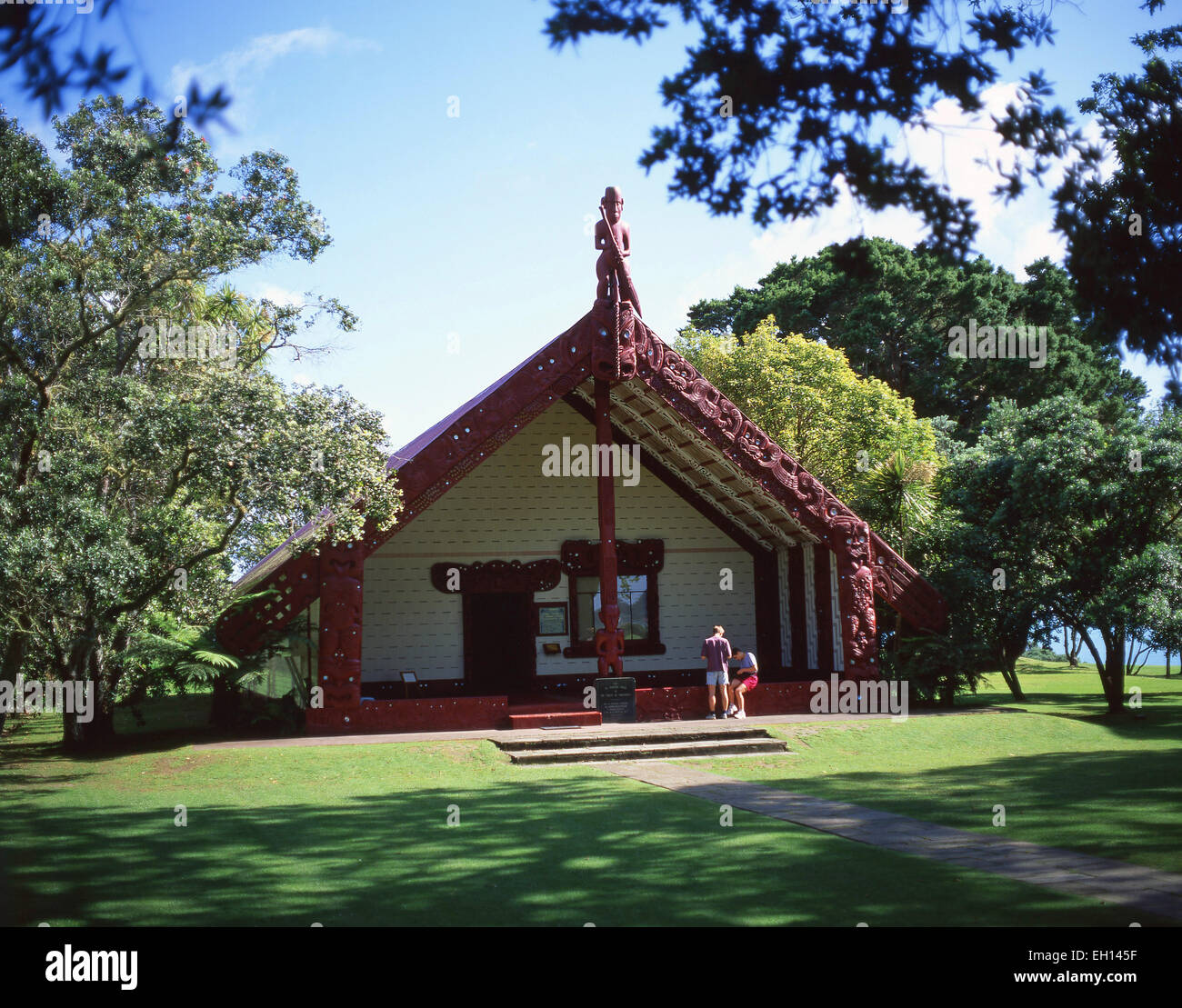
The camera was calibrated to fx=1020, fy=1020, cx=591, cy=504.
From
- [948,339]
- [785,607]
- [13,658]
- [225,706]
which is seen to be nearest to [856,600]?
[785,607]

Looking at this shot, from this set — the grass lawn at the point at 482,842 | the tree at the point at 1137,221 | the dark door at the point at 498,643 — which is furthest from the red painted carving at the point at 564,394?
the tree at the point at 1137,221

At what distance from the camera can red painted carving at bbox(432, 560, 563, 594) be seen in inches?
854

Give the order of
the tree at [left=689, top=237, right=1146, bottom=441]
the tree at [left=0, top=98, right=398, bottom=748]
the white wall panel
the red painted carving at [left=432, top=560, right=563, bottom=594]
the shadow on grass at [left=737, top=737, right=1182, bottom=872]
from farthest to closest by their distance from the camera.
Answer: the tree at [left=689, top=237, right=1146, bottom=441] → the red painted carving at [left=432, top=560, right=563, bottom=594] → the white wall panel → the tree at [left=0, top=98, right=398, bottom=748] → the shadow on grass at [left=737, top=737, right=1182, bottom=872]

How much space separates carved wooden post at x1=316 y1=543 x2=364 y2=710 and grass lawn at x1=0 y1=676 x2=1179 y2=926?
1.72 m

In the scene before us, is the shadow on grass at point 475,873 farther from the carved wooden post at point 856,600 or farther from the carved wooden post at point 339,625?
the carved wooden post at point 856,600

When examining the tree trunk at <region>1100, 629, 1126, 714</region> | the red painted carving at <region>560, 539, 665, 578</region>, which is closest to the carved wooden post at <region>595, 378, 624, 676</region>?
the red painted carving at <region>560, 539, 665, 578</region>

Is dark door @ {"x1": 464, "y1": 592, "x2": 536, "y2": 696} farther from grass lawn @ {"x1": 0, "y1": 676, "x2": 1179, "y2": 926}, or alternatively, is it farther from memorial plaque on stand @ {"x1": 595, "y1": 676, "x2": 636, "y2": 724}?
grass lawn @ {"x1": 0, "y1": 676, "x2": 1179, "y2": 926}

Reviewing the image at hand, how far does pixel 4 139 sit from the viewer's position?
1352 centimetres

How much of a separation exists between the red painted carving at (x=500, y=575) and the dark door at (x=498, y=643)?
21 centimetres

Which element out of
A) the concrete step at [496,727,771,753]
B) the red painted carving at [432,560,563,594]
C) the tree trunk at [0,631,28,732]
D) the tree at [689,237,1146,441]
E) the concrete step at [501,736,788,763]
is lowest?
the concrete step at [501,736,788,763]

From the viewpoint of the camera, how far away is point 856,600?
759 inches
